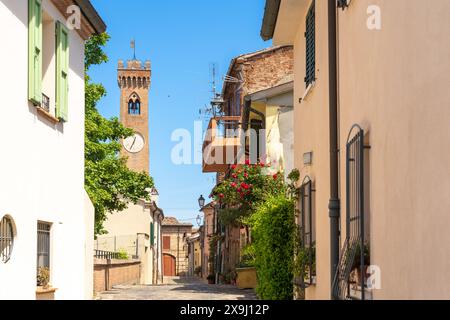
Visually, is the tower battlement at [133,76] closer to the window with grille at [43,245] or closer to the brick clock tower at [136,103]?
the brick clock tower at [136,103]

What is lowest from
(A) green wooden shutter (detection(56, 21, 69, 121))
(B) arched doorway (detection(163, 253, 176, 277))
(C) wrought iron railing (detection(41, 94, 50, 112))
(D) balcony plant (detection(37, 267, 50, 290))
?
(B) arched doorway (detection(163, 253, 176, 277))

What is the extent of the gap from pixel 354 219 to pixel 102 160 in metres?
21.4

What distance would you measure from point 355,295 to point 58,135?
5.94 metres

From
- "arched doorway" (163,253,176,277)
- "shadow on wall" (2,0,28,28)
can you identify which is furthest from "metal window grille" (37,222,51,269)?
"arched doorway" (163,253,176,277)

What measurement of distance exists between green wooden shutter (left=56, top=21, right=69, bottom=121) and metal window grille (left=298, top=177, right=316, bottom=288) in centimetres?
368

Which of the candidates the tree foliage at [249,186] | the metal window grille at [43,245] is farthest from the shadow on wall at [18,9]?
the tree foliage at [249,186]

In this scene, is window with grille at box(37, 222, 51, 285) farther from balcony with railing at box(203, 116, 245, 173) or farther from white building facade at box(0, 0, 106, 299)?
balcony with railing at box(203, 116, 245, 173)

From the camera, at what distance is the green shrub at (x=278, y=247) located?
13945 mm

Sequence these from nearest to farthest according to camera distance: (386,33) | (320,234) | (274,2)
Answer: (386,33), (320,234), (274,2)

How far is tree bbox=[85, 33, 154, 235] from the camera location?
2794 cm
